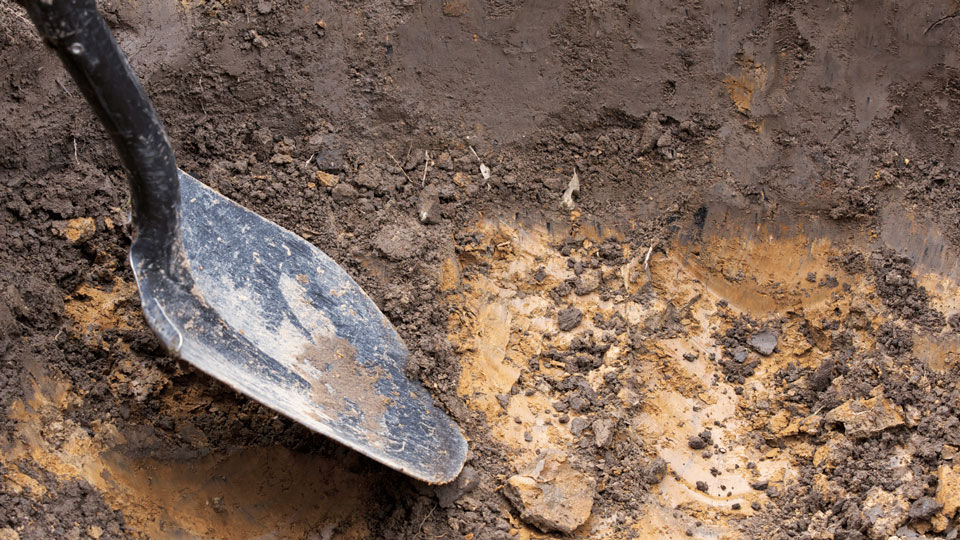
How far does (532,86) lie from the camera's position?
4137 millimetres

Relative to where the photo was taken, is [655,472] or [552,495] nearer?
[552,495]

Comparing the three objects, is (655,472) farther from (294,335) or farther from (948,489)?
(294,335)

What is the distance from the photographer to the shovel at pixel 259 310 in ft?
8.50

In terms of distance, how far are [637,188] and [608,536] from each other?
1.74m

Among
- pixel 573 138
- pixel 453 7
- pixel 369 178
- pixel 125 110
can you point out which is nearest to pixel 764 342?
pixel 573 138

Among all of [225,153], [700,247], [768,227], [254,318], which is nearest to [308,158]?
[225,153]

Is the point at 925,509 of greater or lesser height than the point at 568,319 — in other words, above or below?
above

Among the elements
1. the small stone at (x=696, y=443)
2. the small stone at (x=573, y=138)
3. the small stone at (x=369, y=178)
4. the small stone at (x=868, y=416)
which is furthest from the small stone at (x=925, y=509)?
the small stone at (x=369, y=178)

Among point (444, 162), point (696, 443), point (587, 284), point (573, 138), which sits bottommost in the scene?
point (696, 443)

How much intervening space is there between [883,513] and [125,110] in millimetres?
2854

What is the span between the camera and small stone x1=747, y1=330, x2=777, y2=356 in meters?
3.92

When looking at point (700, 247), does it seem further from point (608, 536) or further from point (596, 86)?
point (608, 536)

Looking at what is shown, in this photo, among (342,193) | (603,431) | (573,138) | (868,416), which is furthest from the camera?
(573,138)

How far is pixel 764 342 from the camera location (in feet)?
12.9
